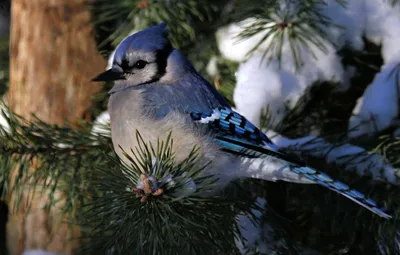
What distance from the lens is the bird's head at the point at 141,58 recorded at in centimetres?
168

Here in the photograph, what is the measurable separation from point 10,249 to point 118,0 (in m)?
1.05

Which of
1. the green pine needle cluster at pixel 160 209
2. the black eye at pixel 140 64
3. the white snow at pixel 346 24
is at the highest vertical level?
the white snow at pixel 346 24

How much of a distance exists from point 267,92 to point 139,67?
0.41 meters

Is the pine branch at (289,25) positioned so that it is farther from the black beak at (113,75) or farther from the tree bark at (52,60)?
the tree bark at (52,60)

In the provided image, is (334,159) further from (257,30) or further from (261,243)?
(257,30)

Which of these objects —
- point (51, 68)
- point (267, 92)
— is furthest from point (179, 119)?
point (51, 68)

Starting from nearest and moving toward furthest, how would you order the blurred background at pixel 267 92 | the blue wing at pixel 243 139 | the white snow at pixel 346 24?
the blue wing at pixel 243 139, the blurred background at pixel 267 92, the white snow at pixel 346 24

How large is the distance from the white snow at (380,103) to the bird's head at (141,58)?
57 centimetres

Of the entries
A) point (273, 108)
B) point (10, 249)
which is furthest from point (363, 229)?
point (10, 249)

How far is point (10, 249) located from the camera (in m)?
2.54

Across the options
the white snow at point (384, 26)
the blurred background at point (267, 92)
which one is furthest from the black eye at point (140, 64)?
the white snow at point (384, 26)

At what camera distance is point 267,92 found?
76.5 inches

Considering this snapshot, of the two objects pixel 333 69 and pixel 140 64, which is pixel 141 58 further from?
pixel 333 69

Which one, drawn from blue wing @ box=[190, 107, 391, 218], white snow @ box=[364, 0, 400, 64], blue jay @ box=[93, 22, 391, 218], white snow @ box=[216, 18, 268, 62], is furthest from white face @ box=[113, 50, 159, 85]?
white snow @ box=[364, 0, 400, 64]
